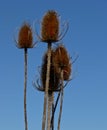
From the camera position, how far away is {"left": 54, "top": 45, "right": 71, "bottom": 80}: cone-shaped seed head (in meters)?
Result: 15.7

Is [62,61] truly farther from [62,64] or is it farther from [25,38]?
[25,38]

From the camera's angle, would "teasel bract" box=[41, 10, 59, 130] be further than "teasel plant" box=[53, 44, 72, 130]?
No

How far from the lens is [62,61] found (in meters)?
15.7

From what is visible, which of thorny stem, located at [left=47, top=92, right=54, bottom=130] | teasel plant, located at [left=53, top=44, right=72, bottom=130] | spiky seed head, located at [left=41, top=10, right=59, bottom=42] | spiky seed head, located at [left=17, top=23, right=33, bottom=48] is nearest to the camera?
thorny stem, located at [left=47, top=92, right=54, bottom=130]

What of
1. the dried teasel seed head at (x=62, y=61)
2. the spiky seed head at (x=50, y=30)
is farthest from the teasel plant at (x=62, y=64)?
the spiky seed head at (x=50, y=30)

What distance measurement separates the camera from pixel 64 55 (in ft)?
51.5

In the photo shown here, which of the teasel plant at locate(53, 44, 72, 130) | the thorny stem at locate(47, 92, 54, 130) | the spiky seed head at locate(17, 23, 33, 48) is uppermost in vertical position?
the spiky seed head at locate(17, 23, 33, 48)


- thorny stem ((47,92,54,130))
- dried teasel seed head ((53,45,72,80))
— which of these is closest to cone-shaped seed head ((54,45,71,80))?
dried teasel seed head ((53,45,72,80))

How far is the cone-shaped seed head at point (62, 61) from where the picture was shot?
618 inches

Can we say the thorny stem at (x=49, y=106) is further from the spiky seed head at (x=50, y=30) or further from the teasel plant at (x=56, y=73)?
the spiky seed head at (x=50, y=30)

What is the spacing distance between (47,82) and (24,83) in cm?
88

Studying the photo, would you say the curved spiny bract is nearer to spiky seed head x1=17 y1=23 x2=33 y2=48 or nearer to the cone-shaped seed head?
spiky seed head x1=17 y1=23 x2=33 y2=48

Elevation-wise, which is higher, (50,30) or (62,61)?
(50,30)

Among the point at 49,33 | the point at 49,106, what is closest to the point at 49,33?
the point at 49,33
